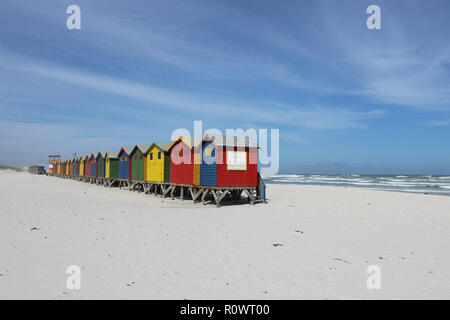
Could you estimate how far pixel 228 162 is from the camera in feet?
63.1

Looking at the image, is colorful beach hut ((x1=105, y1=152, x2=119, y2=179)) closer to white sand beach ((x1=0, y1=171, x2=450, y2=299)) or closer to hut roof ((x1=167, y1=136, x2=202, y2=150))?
hut roof ((x1=167, y1=136, x2=202, y2=150))

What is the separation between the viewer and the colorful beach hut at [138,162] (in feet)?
97.6

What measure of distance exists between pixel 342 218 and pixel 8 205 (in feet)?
49.6

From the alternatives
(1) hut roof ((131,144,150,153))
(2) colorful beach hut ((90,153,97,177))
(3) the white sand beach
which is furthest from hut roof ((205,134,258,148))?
(2) colorful beach hut ((90,153,97,177))

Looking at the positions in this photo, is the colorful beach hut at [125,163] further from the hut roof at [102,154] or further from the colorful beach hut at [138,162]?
the hut roof at [102,154]

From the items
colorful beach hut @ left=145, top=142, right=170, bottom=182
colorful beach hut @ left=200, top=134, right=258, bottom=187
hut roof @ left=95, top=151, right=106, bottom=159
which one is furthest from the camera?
hut roof @ left=95, top=151, right=106, bottom=159

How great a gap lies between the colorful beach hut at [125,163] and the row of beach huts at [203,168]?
0.27m

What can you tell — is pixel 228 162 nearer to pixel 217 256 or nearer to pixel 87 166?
pixel 217 256

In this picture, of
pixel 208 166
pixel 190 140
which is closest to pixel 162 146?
pixel 190 140

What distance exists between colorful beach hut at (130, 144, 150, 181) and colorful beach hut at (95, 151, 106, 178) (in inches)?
398

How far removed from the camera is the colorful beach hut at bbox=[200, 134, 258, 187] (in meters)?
19.0

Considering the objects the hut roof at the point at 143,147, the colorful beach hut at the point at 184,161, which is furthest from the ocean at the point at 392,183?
the hut roof at the point at 143,147

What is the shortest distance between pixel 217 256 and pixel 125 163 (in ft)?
93.8
